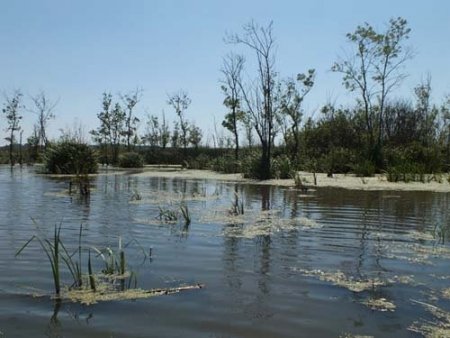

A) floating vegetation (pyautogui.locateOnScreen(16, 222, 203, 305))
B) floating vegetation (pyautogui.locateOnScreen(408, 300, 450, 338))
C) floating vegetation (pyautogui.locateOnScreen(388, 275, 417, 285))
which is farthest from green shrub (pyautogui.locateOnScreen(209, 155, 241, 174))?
floating vegetation (pyautogui.locateOnScreen(408, 300, 450, 338))

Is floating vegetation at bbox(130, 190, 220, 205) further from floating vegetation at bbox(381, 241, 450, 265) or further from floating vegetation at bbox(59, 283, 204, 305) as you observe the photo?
floating vegetation at bbox(59, 283, 204, 305)

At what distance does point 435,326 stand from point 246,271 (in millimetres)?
2289

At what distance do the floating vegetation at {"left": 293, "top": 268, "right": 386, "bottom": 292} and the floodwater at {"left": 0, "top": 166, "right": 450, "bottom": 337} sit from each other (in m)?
0.01

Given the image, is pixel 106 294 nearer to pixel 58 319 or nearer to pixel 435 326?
pixel 58 319

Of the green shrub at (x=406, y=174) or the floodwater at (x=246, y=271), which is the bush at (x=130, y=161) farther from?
the floodwater at (x=246, y=271)

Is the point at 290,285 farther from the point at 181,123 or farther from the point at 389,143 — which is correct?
the point at 181,123

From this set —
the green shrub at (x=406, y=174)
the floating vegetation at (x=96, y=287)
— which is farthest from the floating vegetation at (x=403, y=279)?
the green shrub at (x=406, y=174)

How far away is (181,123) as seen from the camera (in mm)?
50312

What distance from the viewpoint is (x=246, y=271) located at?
19.5 ft

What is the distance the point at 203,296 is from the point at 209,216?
5.57m

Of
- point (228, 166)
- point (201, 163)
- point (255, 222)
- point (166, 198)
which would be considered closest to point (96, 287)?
point (255, 222)

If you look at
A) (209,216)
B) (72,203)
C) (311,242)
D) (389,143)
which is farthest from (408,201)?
(389,143)

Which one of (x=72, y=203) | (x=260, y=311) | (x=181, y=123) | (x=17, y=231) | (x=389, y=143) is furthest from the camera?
(x=181, y=123)

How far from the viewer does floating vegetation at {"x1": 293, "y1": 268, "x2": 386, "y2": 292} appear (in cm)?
530
